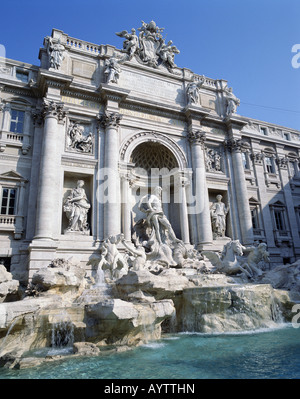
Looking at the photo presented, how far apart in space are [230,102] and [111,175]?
10.8 metres

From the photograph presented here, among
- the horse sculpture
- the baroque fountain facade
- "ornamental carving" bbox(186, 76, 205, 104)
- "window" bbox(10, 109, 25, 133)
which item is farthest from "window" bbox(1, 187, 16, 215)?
"ornamental carving" bbox(186, 76, 205, 104)

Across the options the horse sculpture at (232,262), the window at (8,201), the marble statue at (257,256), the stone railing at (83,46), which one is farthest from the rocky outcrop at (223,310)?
the stone railing at (83,46)

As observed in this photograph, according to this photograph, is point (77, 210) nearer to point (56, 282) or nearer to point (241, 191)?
point (56, 282)

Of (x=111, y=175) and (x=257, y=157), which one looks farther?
(x=257, y=157)

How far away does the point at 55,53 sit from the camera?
15938mm

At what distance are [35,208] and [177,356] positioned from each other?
10.6m

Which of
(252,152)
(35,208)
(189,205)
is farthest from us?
(252,152)

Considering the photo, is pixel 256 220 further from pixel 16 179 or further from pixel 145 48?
pixel 16 179

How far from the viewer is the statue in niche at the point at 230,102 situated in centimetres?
2064

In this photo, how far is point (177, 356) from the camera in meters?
6.29

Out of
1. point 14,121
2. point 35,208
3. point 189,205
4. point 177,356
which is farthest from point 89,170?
point 177,356

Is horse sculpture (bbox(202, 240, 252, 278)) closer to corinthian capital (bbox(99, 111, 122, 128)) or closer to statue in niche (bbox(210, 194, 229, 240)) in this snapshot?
statue in niche (bbox(210, 194, 229, 240))

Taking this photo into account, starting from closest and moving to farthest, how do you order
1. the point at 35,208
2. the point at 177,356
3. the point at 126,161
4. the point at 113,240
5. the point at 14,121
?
the point at 177,356 < the point at 113,240 < the point at 35,208 < the point at 14,121 < the point at 126,161

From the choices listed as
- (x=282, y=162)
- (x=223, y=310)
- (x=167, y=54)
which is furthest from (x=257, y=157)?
(x=223, y=310)
